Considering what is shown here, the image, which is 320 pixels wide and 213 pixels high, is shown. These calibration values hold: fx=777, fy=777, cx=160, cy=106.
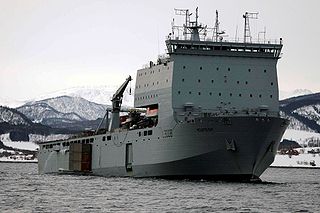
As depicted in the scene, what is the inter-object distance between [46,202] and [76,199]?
2.22 m

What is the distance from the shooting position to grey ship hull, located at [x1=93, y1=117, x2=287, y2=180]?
5366cm

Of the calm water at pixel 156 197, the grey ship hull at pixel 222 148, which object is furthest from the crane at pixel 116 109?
the calm water at pixel 156 197

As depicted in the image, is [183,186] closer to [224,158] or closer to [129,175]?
[224,158]

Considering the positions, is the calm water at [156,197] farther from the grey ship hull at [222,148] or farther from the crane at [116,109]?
the crane at [116,109]

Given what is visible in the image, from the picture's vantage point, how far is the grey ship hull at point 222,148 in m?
53.7

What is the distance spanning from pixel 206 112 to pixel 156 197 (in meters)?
14.0

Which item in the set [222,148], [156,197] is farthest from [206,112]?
[156,197]

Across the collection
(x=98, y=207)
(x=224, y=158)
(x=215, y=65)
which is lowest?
(x=98, y=207)

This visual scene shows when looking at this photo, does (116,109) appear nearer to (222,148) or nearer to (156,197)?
(222,148)

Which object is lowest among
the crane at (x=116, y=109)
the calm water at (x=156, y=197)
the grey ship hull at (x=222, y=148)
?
the calm water at (x=156, y=197)

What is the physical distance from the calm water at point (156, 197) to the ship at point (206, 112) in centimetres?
168

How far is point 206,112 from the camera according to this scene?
186 feet

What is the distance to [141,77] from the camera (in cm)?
6397

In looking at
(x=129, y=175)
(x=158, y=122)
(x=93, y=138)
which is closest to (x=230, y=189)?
(x=158, y=122)
